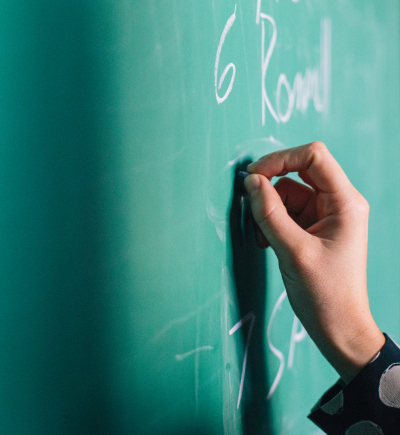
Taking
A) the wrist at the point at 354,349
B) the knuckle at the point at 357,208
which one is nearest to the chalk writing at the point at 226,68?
the knuckle at the point at 357,208

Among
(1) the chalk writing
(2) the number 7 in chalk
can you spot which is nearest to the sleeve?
(2) the number 7 in chalk

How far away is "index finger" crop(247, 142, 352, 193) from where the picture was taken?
44cm

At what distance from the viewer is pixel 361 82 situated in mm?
704

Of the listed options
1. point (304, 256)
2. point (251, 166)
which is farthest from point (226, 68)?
point (304, 256)

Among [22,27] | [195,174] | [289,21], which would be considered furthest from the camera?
[289,21]

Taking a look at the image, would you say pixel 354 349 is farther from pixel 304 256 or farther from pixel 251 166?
pixel 251 166

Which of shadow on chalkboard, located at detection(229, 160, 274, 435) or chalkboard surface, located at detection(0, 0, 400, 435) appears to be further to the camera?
shadow on chalkboard, located at detection(229, 160, 274, 435)

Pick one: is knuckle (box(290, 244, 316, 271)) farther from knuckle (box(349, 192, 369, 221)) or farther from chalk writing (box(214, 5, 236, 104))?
chalk writing (box(214, 5, 236, 104))

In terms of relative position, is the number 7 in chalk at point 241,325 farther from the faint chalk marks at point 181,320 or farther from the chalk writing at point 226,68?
the chalk writing at point 226,68

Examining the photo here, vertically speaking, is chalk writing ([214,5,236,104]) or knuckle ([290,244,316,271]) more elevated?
chalk writing ([214,5,236,104])

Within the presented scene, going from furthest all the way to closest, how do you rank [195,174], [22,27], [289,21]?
[289,21]
[195,174]
[22,27]

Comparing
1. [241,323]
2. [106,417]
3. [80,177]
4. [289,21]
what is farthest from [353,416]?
[289,21]

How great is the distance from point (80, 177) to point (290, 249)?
0.24 m

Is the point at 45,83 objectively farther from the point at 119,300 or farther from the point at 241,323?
the point at 241,323
